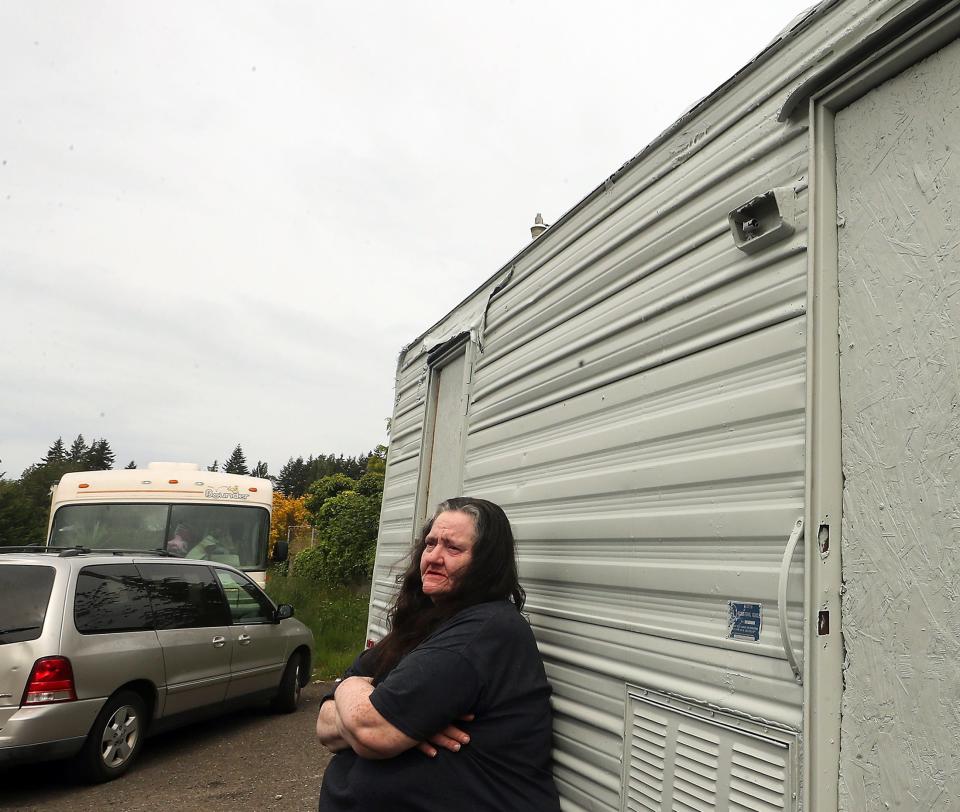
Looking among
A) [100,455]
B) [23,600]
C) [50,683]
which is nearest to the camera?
[50,683]

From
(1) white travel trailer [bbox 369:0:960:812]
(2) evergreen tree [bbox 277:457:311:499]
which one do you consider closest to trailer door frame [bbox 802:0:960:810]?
(1) white travel trailer [bbox 369:0:960:812]

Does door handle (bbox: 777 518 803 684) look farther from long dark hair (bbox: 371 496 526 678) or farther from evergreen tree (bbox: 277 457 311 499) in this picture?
evergreen tree (bbox: 277 457 311 499)

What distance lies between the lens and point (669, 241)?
8.28 feet

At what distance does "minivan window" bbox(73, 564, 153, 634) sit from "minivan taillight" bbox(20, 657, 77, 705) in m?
0.28

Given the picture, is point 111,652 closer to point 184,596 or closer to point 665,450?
point 184,596

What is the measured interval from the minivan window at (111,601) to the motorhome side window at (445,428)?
2457mm

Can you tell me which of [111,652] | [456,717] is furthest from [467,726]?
[111,652]

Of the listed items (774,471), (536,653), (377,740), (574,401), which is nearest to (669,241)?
(574,401)

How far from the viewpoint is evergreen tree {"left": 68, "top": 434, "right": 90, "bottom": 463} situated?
88.2 m

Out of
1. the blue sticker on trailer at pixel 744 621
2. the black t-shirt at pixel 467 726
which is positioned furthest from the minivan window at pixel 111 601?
the blue sticker on trailer at pixel 744 621

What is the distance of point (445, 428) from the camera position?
443cm

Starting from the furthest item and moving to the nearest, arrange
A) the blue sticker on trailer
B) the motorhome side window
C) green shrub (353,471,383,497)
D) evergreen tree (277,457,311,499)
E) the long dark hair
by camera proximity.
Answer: evergreen tree (277,457,311,499)
green shrub (353,471,383,497)
the motorhome side window
the long dark hair
the blue sticker on trailer

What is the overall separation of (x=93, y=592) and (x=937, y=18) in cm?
551

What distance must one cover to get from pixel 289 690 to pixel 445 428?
14.7 feet
